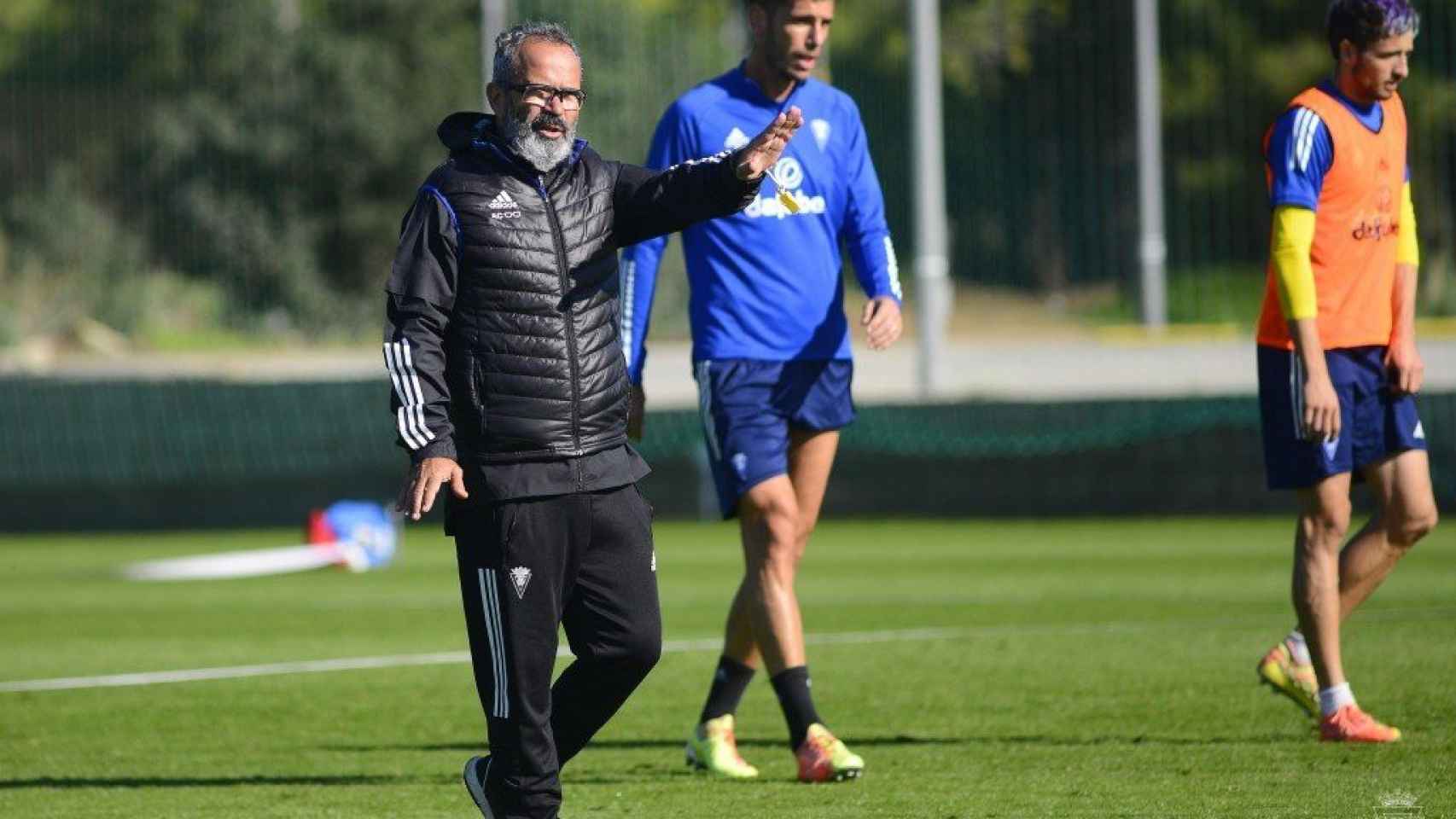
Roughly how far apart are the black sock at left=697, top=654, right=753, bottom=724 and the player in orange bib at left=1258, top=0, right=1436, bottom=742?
1723 millimetres

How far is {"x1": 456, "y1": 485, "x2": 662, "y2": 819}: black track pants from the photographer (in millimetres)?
5695

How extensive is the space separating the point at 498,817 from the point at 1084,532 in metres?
11.8

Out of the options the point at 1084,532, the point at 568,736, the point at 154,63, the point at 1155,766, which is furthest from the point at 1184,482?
the point at 154,63

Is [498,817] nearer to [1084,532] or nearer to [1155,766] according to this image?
[1155,766]

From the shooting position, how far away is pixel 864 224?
7621 millimetres

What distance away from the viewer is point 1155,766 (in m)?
7.14

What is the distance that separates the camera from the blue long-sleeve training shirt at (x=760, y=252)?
7441 millimetres

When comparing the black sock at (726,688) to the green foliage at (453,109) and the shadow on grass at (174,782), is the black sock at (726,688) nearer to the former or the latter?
the shadow on grass at (174,782)

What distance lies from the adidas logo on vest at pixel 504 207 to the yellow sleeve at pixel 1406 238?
3.25m

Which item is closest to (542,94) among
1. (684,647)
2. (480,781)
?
(480,781)

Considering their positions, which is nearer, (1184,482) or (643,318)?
(643,318)

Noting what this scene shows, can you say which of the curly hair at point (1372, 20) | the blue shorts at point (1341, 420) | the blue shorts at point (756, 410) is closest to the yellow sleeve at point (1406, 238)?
the blue shorts at point (1341, 420)

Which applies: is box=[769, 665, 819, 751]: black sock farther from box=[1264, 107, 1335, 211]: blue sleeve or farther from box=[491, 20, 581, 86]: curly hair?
box=[491, 20, 581, 86]: curly hair

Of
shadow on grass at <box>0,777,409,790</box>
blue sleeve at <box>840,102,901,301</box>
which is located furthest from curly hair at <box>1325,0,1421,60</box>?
shadow on grass at <box>0,777,409,790</box>
